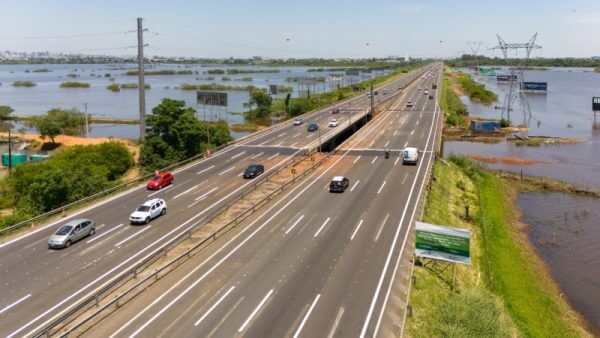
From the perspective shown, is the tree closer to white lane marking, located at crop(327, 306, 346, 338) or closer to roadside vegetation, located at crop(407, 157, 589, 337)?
roadside vegetation, located at crop(407, 157, 589, 337)

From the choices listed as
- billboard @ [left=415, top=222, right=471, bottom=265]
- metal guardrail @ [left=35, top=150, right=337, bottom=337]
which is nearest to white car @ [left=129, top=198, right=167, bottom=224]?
metal guardrail @ [left=35, top=150, right=337, bottom=337]

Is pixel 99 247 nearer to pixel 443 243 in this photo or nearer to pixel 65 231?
pixel 65 231

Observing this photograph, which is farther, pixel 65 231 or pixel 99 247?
pixel 65 231

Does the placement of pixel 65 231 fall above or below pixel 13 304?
above

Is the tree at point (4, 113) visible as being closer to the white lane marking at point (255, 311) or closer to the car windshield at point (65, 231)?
the car windshield at point (65, 231)

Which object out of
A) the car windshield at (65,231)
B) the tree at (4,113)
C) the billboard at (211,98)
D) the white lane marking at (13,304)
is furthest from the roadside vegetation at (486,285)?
the tree at (4,113)

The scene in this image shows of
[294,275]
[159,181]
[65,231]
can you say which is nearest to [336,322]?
[294,275]
